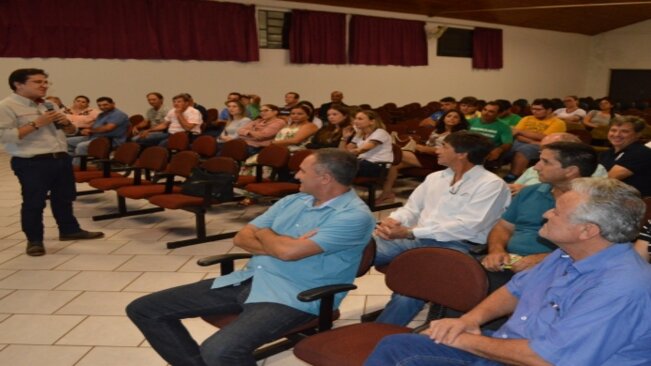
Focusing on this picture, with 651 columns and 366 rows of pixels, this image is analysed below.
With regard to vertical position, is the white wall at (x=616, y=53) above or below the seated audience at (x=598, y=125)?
above

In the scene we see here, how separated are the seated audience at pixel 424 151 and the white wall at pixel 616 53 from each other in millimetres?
13402

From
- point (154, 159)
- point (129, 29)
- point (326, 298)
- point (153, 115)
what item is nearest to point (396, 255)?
point (326, 298)

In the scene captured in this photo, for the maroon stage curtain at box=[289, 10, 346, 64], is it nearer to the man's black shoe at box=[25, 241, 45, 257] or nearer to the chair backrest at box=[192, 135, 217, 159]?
the chair backrest at box=[192, 135, 217, 159]

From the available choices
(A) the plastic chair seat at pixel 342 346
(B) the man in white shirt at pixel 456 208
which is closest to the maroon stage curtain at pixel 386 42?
(B) the man in white shirt at pixel 456 208

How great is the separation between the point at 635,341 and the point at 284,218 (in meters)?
1.47

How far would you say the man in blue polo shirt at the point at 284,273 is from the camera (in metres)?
2.28

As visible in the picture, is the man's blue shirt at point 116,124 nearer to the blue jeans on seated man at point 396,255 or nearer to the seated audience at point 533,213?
the blue jeans on seated man at point 396,255

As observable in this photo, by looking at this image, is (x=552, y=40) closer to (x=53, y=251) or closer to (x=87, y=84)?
(x=87, y=84)

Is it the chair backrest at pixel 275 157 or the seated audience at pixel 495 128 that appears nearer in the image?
the chair backrest at pixel 275 157

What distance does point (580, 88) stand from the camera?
18406mm

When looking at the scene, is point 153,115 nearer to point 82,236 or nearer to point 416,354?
point 82,236

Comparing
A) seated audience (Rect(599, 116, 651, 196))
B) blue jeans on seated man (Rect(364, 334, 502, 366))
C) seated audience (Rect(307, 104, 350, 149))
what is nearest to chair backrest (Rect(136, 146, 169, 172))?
seated audience (Rect(307, 104, 350, 149))

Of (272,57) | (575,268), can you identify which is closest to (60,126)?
(575,268)

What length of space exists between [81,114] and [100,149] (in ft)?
7.71
